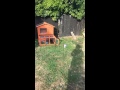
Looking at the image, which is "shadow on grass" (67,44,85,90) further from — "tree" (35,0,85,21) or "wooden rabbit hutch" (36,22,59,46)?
"tree" (35,0,85,21)

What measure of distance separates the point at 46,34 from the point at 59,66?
256 cm

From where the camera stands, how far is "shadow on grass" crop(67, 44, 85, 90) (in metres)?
4.55

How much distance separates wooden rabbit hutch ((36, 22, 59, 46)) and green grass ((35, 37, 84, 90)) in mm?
366

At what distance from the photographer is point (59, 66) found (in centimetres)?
560

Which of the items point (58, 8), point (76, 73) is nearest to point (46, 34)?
point (58, 8)

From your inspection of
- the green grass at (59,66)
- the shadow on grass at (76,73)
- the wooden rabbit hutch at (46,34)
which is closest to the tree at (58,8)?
the wooden rabbit hutch at (46,34)

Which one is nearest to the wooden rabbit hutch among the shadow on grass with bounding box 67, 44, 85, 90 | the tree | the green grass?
the green grass

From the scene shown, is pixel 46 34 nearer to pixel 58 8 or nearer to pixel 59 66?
pixel 58 8

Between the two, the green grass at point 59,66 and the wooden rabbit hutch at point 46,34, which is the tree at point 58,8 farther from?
the green grass at point 59,66
